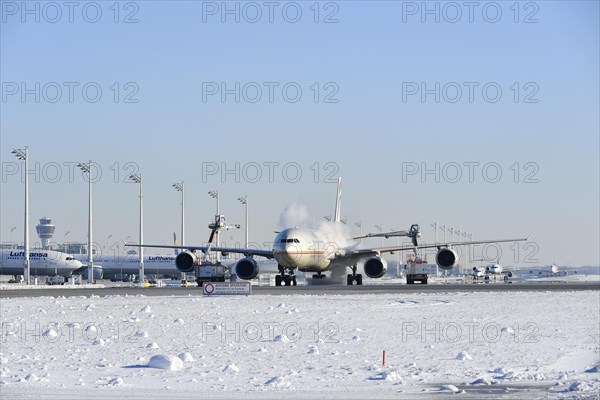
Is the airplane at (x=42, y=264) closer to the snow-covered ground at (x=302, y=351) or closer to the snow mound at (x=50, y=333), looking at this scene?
the snow-covered ground at (x=302, y=351)

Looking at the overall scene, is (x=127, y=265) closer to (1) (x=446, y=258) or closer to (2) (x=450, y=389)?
(1) (x=446, y=258)

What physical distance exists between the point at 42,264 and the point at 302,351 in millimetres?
108021

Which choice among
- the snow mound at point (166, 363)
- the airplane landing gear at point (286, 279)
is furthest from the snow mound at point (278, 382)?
the airplane landing gear at point (286, 279)

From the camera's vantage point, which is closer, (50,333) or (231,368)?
(231,368)

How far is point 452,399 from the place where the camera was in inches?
583

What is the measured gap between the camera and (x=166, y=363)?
1878cm

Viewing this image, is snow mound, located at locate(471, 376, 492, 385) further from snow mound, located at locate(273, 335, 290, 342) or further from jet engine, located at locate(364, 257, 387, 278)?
jet engine, located at locate(364, 257, 387, 278)

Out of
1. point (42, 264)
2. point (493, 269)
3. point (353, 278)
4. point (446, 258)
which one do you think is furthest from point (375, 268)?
point (493, 269)

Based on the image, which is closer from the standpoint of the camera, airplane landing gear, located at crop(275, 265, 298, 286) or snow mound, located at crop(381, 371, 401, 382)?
snow mound, located at crop(381, 371, 401, 382)

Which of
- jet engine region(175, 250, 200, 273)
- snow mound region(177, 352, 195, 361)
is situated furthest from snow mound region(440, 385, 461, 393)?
jet engine region(175, 250, 200, 273)

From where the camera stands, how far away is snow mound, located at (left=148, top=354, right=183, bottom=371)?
1869 centimetres

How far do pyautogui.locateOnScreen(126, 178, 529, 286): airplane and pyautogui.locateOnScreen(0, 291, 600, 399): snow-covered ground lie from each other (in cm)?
3023

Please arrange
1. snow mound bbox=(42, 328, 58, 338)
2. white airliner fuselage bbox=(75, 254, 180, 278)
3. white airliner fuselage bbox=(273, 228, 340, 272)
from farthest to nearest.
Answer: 1. white airliner fuselage bbox=(75, 254, 180, 278)
2. white airliner fuselage bbox=(273, 228, 340, 272)
3. snow mound bbox=(42, 328, 58, 338)

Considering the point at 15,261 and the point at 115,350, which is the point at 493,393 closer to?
the point at 115,350
